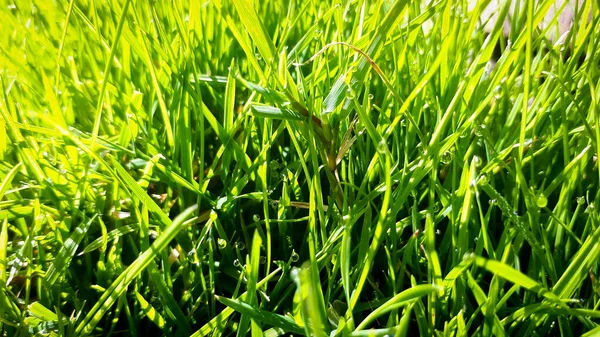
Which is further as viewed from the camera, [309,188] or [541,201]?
[309,188]

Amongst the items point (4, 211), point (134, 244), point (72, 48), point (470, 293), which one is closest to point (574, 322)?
point (470, 293)

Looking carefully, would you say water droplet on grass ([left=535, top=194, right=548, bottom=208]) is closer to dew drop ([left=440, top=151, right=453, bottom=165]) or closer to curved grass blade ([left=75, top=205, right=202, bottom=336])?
dew drop ([left=440, top=151, right=453, bottom=165])

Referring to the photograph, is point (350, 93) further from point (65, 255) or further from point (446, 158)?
point (65, 255)

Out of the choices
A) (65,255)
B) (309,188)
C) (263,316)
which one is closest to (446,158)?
(309,188)

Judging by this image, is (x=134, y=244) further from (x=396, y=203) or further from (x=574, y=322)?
(x=574, y=322)

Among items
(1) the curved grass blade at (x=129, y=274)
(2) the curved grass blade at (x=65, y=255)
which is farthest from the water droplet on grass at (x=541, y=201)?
(2) the curved grass blade at (x=65, y=255)

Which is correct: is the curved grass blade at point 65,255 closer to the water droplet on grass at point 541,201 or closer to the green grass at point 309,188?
the green grass at point 309,188

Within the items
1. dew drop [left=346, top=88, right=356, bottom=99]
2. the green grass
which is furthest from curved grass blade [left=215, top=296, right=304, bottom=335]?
dew drop [left=346, top=88, right=356, bottom=99]

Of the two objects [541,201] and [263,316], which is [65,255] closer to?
[263,316]

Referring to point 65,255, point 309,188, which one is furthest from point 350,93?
point 65,255

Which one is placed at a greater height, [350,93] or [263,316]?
[350,93]
